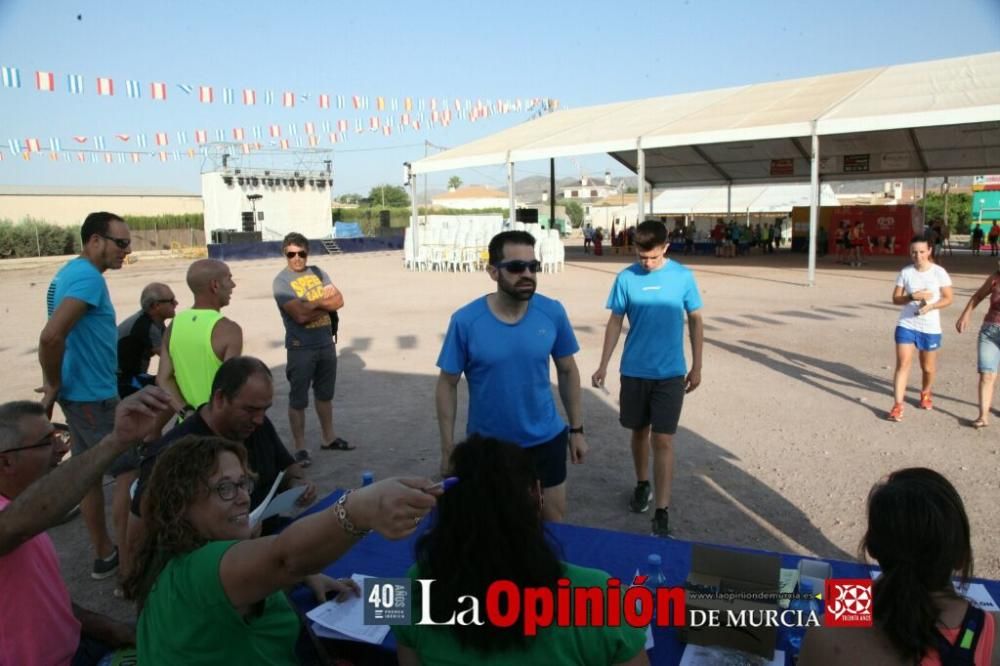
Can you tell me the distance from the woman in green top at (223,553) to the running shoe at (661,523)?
2696 mm

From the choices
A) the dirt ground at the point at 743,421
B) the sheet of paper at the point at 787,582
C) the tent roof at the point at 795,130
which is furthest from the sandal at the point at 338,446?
the tent roof at the point at 795,130

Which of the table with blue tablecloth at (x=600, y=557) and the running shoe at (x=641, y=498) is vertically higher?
the table with blue tablecloth at (x=600, y=557)

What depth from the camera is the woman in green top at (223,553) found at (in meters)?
1.36

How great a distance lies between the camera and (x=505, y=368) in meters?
3.32

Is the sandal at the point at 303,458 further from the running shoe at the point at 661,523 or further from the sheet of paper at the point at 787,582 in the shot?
the sheet of paper at the point at 787,582

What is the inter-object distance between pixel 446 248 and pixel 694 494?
20.0 metres

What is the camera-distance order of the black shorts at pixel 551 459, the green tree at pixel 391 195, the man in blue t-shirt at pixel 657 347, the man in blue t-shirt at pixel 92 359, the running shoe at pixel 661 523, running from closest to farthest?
the black shorts at pixel 551 459
the man in blue t-shirt at pixel 92 359
the running shoe at pixel 661 523
the man in blue t-shirt at pixel 657 347
the green tree at pixel 391 195

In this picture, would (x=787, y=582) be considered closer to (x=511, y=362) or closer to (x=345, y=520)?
(x=511, y=362)

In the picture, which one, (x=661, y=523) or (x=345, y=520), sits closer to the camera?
(x=345, y=520)

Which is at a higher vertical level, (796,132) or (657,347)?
(796,132)

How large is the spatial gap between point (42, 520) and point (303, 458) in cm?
370

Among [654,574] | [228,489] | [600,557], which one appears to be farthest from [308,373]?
[228,489]

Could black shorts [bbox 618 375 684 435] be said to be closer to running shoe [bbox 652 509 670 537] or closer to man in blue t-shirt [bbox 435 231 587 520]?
running shoe [bbox 652 509 670 537]

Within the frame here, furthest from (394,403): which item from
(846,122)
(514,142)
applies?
(514,142)
